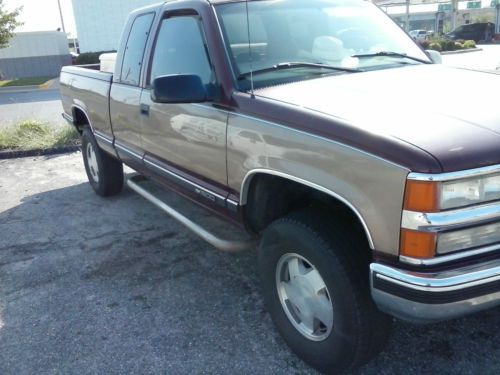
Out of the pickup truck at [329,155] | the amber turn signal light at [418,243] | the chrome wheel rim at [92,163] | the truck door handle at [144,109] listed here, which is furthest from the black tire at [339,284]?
the chrome wheel rim at [92,163]

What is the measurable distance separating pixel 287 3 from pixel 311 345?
2.23 meters

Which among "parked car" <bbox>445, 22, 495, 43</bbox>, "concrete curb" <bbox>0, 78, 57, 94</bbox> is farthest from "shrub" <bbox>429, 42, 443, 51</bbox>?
"concrete curb" <bbox>0, 78, 57, 94</bbox>

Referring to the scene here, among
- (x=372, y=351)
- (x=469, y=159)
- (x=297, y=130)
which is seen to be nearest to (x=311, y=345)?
(x=372, y=351)

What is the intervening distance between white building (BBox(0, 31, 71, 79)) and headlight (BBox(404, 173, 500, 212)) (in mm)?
26816

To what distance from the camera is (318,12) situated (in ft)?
11.5

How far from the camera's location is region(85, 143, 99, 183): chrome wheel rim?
19.1 ft

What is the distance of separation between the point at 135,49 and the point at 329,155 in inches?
106

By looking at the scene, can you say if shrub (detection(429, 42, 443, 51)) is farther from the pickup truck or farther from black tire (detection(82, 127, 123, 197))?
the pickup truck

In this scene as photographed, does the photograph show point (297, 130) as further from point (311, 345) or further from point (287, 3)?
point (287, 3)

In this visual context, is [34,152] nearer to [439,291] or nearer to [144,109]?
[144,109]

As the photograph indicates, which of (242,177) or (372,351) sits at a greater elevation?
(242,177)

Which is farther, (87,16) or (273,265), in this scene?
(87,16)

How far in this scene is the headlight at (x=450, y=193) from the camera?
1.94m

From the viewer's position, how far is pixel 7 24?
22234 mm
